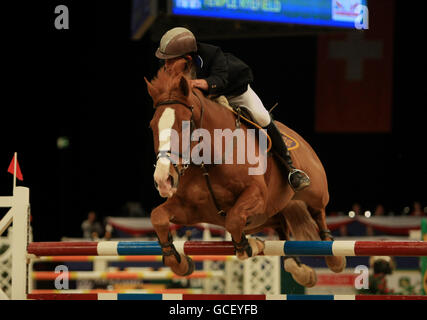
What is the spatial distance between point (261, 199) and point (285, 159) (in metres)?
0.50

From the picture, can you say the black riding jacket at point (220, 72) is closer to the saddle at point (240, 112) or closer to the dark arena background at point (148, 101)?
the saddle at point (240, 112)

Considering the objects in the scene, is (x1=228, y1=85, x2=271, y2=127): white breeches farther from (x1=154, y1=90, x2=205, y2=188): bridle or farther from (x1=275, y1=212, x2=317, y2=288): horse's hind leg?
(x1=275, y1=212, x2=317, y2=288): horse's hind leg

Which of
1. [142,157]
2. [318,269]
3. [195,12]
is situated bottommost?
[318,269]

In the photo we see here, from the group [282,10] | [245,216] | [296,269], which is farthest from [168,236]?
[282,10]

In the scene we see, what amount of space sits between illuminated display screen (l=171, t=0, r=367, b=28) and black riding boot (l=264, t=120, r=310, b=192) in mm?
3701

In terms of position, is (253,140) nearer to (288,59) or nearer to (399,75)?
(288,59)

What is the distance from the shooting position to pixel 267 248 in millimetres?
3256

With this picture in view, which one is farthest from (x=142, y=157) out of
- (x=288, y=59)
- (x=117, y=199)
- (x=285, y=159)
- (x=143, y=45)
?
(x=285, y=159)

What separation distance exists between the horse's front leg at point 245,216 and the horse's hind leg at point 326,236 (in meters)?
0.96

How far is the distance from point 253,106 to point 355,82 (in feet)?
26.4

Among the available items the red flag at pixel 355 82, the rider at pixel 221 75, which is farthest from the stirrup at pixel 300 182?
the red flag at pixel 355 82

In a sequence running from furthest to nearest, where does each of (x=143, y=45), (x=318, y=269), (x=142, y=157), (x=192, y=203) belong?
1. (x=142, y=157)
2. (x=143, y=45)
3. (x=318, y=269)
4. (x=192, y=203)

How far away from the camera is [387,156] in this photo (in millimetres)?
14625

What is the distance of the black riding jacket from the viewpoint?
321 centimetres
